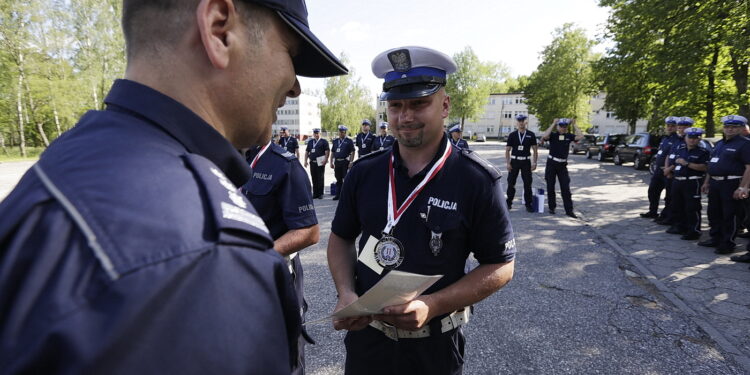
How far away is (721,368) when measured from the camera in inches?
119

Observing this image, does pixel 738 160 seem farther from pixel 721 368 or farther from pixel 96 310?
pixel 96 310

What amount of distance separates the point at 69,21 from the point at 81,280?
36433 millimetres

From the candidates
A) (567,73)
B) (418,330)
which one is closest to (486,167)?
(418,330)

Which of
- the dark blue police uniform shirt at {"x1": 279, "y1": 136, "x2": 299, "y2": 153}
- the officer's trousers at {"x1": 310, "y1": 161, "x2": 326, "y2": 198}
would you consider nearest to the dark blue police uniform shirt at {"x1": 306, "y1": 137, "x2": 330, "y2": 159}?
the officer's trousers at {"x1": 310, "y1": 161, "x2": 326, "y2": 198}

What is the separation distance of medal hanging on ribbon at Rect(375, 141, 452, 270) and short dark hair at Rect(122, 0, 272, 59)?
49.7 inches

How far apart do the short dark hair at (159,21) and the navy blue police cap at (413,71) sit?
4.55 ft

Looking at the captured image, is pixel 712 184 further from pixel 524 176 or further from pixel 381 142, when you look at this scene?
pixel 381 142

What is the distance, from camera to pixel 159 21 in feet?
2.66

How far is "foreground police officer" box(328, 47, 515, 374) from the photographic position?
6.07ft

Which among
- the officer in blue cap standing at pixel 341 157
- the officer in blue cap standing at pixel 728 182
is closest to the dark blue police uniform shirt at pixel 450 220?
the officer in blue cap standing at pixel 728 182

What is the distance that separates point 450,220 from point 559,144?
812cm

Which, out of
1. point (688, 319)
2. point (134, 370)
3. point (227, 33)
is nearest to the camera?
point (134, 370)

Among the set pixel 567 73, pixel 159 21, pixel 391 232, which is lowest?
pixel 391 232

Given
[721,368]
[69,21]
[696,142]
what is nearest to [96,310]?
[721,368]
